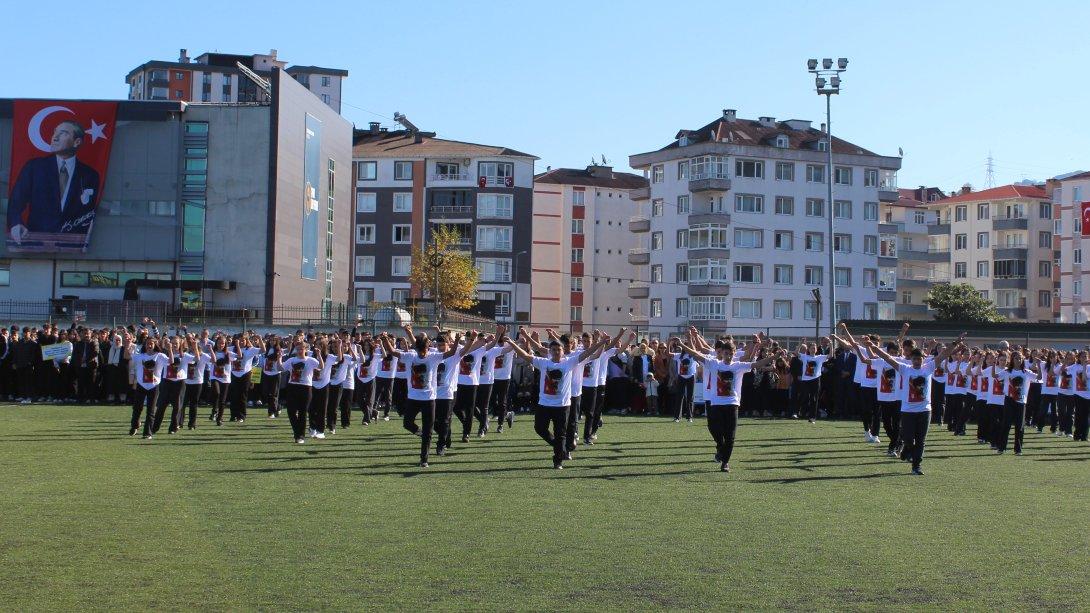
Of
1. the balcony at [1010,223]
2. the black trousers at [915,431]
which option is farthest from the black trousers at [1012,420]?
the balcony at [1010,223]

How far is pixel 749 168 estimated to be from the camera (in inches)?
3248

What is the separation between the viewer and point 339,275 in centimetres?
7025

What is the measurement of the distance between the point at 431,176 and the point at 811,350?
6442cm

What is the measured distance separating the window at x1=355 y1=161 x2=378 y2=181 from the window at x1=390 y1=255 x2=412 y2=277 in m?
6.47

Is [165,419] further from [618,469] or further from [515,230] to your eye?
[515,230]

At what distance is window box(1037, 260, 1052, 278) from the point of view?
350 feet

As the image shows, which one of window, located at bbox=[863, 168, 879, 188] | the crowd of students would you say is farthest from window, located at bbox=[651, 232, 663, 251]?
the crowd of students

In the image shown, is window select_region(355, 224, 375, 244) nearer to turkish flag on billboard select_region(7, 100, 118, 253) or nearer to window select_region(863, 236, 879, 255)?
turkish flag on billboard select_region(7, 100, 118, 253)

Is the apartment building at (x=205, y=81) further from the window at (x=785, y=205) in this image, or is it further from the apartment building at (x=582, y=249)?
the window at (x=785, y=205)

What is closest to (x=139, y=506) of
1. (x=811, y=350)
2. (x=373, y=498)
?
(x=373, y=498)

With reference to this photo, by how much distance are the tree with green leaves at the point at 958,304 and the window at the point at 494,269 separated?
3233cm

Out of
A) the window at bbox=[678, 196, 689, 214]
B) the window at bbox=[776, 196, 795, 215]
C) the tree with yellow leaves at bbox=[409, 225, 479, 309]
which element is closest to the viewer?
the tree with yellow leaves at bbox=[409, 225, 479, 309]

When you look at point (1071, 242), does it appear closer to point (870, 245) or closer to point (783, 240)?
point (870, 245)

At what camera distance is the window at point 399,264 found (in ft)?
304
